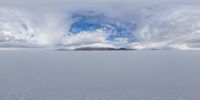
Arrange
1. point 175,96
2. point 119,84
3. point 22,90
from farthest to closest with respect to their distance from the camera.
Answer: point 119,84
point 22,90
point 175,96

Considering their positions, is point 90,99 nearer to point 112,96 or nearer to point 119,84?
point 112,96

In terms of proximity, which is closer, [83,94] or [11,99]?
[11,99]

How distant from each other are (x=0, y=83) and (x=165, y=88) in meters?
24.3

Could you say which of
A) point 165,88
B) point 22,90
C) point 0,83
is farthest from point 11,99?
point 165,88

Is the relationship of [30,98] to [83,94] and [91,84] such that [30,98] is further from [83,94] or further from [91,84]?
[91,84]

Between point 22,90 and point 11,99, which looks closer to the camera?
point 11,99

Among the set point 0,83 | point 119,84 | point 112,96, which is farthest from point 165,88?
point 0,83

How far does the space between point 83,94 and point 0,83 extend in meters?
17.2

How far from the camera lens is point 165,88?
53719 millimetres

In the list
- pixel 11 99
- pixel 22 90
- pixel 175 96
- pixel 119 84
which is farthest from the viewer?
pixel 119 84

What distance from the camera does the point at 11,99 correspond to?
43.2m

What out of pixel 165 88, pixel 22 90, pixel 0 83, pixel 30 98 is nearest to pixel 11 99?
pixel 30 98

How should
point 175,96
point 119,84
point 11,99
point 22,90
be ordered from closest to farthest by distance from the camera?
point 11,99, point 175,96, point 22,90, point 119,84

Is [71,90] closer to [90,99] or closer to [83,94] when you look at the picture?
[83,94]
